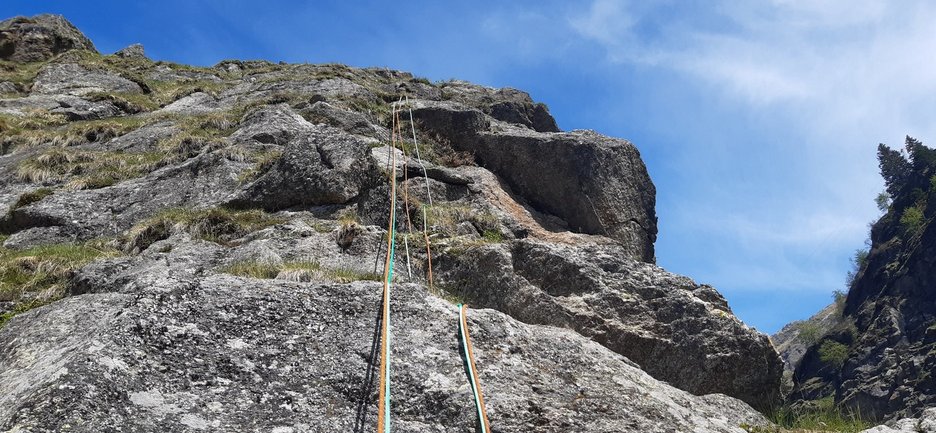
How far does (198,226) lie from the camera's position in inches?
491

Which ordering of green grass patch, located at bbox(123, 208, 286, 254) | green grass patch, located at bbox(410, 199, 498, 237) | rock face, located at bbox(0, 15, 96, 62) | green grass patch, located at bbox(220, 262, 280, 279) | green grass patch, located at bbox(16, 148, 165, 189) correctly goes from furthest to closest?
rock face, located at bbox(0, 15, 96, 62) < green grass patch, located at bbox(16, 148, 165, 189) < green grass patch, located at bbox(410, 199, 498, 237) < green grass patch, located at bbox(123, 208, 286, 254) < green grass patch, located at bbox(220, 262, 280, 279)

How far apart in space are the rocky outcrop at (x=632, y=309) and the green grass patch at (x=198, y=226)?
11.0 ft

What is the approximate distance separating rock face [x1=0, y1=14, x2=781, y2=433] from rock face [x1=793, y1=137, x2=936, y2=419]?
7246 cm

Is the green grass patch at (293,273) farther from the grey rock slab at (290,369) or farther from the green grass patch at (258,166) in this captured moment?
the green grass patch at (258,166)

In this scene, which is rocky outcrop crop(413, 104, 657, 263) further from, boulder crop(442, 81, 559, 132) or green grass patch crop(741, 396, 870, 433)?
green grass patch crop(741, 396, 870, 433)

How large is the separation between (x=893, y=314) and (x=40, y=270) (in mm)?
124134

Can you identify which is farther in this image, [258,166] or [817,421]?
[258,166]

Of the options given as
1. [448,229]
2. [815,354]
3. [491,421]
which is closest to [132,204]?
[448,229]

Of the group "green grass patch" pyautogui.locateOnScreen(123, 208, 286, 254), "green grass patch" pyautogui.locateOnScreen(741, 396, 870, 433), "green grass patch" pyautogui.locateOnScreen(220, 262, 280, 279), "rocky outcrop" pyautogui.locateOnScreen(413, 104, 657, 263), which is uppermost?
"rocky outcrop" pyautogui.locateOnScreen(413, 104, 657, 263)

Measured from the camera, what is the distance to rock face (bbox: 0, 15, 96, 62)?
3566 cm

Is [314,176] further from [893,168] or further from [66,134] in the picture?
[893,168]

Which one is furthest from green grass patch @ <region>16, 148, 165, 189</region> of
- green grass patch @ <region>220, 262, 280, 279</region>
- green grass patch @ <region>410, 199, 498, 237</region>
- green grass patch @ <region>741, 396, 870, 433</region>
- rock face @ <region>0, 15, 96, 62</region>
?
rock face @ <region>0, 15, 96, 62</region>

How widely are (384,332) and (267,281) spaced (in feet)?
4.96

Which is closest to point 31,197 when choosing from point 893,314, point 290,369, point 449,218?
point 449,218
